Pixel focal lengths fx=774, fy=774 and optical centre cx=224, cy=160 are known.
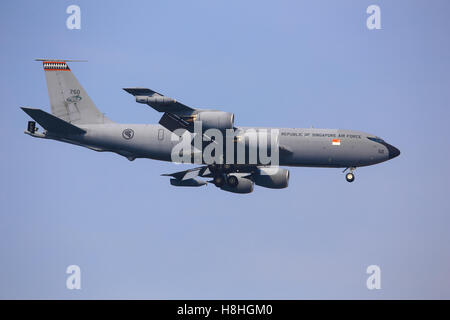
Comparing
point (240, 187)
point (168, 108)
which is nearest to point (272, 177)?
point (240, 187)

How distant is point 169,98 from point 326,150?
49.9 ft

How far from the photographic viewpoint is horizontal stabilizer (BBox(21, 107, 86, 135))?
2387 inches

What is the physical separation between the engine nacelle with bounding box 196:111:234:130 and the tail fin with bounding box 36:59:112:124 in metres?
12.8

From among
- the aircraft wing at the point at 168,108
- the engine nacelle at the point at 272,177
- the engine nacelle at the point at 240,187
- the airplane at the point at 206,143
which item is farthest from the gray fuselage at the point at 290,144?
the aircraft wing at the point at 168,108

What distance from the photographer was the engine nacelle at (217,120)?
186 feet

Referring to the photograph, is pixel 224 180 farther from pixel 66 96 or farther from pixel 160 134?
pixel 66 96

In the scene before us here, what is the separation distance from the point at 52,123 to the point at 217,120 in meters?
14.5

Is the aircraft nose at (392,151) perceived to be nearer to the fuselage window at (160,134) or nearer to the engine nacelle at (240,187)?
the engine nacelle at (240,187)

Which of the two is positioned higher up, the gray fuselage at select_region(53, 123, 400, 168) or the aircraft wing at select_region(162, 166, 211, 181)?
the gray fuselage at select_region(53, 123, 400, 168)

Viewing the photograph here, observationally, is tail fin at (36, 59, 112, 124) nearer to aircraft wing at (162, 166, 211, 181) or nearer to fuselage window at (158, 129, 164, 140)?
fuselage window at (158, 129, 164, 140)

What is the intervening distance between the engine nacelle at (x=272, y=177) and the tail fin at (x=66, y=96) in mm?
14450

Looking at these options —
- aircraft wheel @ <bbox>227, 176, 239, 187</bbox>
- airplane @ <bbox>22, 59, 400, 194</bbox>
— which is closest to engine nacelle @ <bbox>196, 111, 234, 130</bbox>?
airplane @ <bbox>22, 59, 400, 194</bbox>
